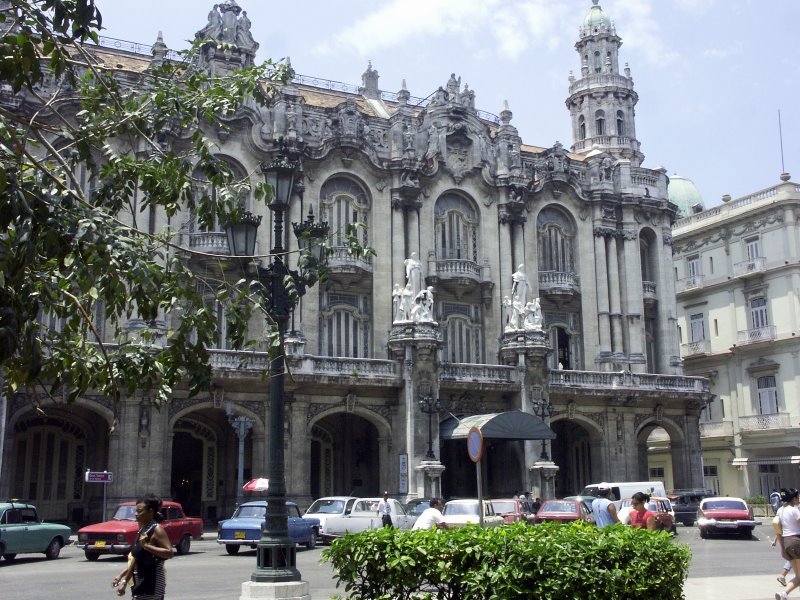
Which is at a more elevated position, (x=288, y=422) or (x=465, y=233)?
(x=465, y=233)

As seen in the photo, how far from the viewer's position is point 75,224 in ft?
28.3

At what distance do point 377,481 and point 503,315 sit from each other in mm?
9383

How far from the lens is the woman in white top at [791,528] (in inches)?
541

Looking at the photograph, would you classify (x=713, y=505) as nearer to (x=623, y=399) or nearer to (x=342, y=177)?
(x=623, y=399)

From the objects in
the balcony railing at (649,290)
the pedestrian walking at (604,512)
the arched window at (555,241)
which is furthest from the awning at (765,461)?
the pedestrian walking at (604,512)

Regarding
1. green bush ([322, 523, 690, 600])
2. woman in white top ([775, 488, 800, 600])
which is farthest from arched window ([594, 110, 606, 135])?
green bush ([322, 523, 690, 600])

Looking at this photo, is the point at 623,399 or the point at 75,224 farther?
the point at 623,399

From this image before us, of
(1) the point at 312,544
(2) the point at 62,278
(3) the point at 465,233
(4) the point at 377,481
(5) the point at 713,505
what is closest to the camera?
(2) the point at 62,278

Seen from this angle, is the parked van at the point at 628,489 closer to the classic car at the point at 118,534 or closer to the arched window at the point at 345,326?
the arched window at the point at 345,326

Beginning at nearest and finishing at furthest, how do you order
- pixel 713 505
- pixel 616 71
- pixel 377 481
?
pixel 713 505 < pixel 377 481 < pixel 616 71

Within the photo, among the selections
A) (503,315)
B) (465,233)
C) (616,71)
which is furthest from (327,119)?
(616,71)

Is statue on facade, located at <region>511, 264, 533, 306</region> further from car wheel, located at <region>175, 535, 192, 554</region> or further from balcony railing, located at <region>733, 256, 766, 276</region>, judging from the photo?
car wheel, located at <region>175, 535, 192, 554</region>

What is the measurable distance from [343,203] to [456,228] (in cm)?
559

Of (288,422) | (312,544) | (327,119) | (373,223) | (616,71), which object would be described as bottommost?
(312,544)
